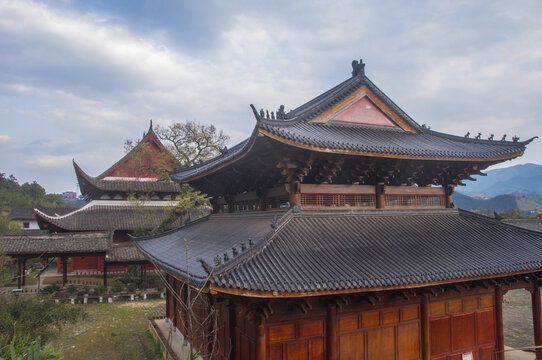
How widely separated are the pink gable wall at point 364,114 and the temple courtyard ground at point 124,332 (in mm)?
9244

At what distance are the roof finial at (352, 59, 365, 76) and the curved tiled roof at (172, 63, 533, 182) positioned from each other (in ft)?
0.43

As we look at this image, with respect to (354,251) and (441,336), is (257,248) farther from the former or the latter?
(441,336)

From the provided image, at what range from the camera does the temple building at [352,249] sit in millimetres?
8336

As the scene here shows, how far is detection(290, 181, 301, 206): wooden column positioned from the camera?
408 inches

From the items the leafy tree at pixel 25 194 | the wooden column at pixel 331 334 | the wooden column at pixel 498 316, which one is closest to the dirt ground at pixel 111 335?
the wooden column at pixel 331 334

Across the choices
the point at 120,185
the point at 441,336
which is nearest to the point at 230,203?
the point at 441,336

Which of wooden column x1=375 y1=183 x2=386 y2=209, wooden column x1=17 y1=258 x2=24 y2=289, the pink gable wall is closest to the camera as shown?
wooden column x1=375 y1=183 x2=386 y2=209

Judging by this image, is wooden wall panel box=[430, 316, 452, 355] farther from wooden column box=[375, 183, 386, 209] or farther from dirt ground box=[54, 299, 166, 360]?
dirt ground box=[54, 299, 166, 360]

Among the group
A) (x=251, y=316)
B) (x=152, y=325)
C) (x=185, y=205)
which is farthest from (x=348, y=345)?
(x=185, y=205)

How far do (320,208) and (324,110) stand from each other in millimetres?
3635

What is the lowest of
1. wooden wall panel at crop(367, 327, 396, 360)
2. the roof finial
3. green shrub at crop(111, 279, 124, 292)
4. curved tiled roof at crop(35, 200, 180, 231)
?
green shrub at crop(111, 279, 124, 292)

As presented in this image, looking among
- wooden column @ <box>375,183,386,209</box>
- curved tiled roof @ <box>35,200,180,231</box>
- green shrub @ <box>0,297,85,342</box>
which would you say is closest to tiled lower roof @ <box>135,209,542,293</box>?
wooden column @ <box>375,183,386,209</box>

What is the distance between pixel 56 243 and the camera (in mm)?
26203

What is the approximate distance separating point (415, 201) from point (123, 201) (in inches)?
1166
